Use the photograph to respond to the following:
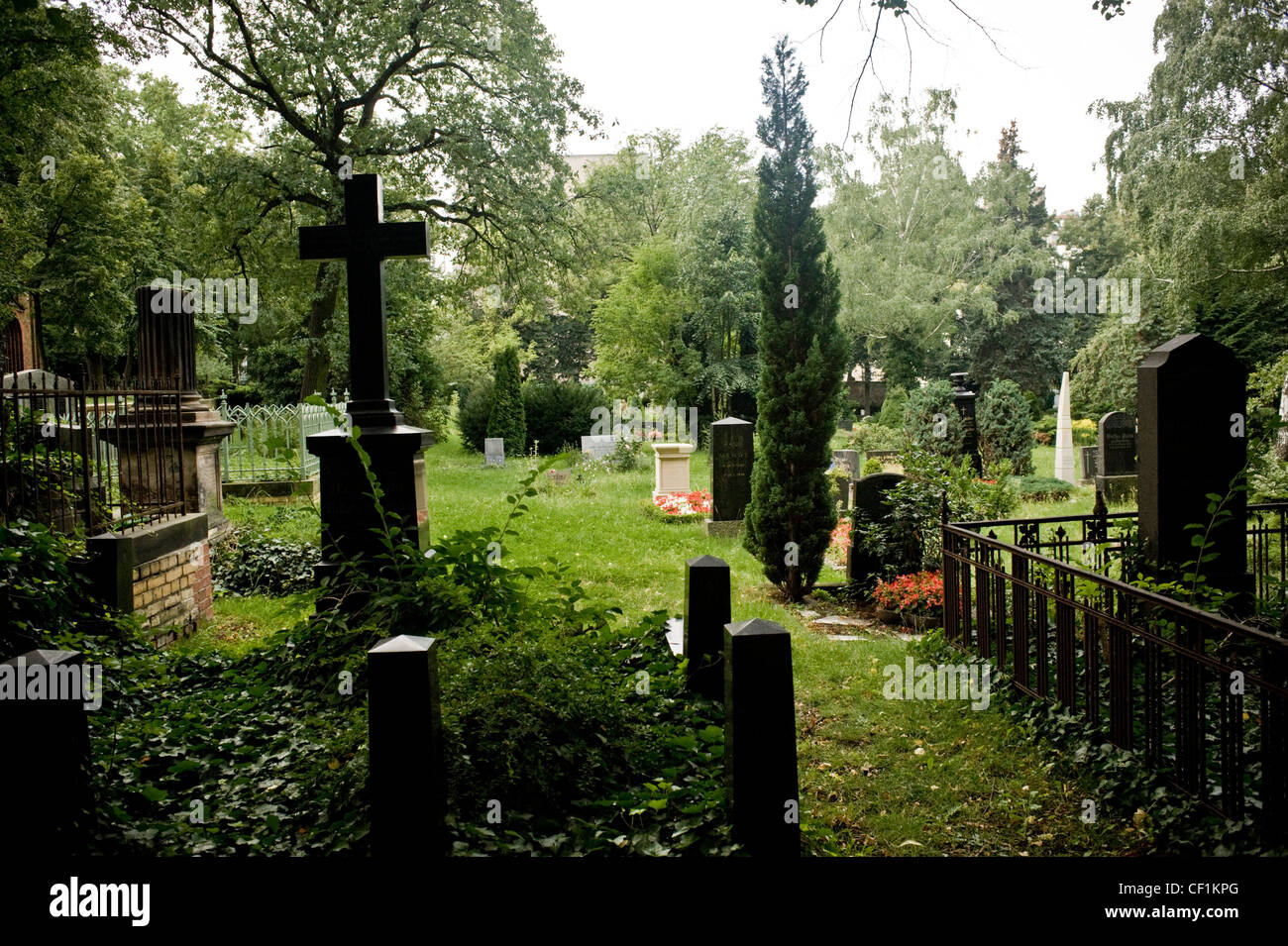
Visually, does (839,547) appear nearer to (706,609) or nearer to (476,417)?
(706,609)

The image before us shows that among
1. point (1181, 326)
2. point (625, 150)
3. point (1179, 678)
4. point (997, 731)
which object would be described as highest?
point (625, 150)

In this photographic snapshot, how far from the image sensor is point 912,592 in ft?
23.4

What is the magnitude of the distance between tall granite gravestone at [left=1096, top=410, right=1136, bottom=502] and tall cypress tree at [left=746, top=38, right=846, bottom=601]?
7174mm

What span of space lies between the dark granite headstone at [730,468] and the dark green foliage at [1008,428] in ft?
22.0

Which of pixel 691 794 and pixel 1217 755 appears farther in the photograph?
pixel 1217 755

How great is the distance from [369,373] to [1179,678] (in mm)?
4797

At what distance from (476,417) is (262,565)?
46.1 ft

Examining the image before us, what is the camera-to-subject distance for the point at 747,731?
2.74 metres

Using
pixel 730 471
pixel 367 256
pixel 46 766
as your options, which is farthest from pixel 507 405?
pixel 46 766

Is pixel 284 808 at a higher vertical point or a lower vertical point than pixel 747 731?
lower

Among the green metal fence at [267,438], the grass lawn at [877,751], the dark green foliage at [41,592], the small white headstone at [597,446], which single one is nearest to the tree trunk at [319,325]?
the green metal fence at [267,438]

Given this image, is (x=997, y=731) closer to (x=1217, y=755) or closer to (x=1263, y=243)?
(x=1217, y=755)
